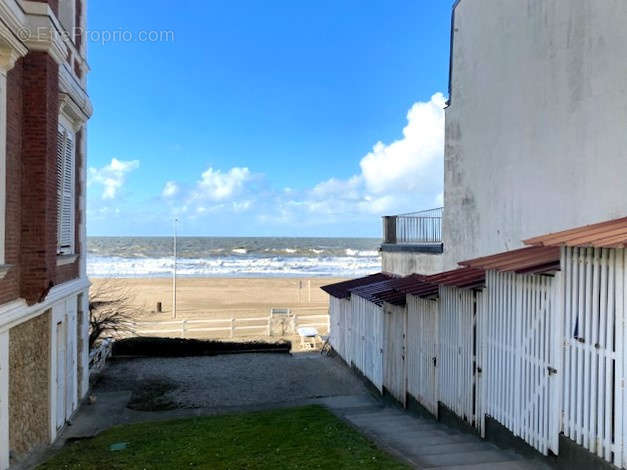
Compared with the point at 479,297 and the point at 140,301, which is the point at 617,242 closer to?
the point at 479,297

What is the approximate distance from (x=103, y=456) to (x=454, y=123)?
36.0 ft

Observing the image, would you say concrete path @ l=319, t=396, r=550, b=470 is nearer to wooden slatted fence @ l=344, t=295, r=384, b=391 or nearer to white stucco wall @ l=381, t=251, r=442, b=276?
wooden slatted fence @ l=344, t=295, r=384, b=391

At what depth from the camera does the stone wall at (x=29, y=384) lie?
6.40m

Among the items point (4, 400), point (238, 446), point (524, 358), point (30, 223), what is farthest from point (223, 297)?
point (524, 358)

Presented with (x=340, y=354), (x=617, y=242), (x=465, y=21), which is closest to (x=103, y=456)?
(x=617, y=242)

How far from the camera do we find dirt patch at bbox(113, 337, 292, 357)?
1560 centimetres

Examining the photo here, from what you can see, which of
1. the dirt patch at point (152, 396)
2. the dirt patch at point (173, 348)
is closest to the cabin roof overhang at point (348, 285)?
the dirt patch at point (173, 348)

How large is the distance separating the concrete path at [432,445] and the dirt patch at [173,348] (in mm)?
8077

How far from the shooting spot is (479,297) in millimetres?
6594

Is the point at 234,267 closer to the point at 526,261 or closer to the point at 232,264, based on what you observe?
the point at 232,264

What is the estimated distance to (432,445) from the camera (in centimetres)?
602

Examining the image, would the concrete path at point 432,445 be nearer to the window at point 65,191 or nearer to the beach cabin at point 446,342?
the beach cabin at point 446,342

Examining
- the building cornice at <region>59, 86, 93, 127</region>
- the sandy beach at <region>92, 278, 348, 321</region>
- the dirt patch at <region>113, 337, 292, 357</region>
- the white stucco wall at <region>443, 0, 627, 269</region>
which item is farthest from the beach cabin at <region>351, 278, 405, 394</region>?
the sandy beach at <region>92, 278, 348, 321</region>

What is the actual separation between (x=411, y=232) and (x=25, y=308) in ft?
39.6
